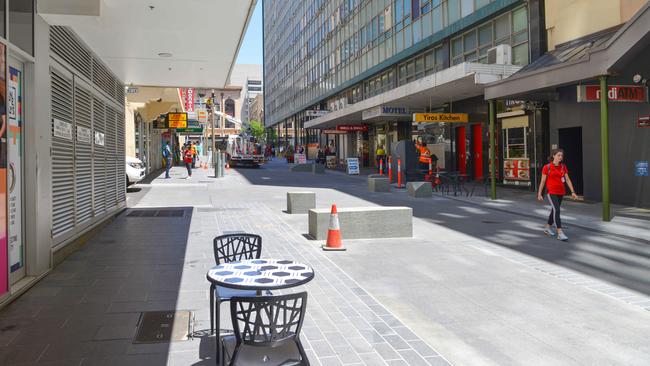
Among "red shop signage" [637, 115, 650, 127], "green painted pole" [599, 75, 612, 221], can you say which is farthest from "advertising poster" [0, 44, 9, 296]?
"red shop signage" [637, 115, 650, 127]

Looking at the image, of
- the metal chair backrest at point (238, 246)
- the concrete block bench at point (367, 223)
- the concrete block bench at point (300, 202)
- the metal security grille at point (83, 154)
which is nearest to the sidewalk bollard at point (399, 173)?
the concrete block bench at point (300, 202)

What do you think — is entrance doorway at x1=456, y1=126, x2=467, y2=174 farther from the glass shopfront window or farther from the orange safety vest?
the glass shopfront window

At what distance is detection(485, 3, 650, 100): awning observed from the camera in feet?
35.6

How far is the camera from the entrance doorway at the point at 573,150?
17203mm

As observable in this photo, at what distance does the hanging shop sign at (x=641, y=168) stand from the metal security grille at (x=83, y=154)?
13.6m

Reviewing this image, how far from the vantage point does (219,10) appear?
311 inches

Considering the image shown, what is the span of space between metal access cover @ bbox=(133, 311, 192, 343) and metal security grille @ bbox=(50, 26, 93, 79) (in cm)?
454

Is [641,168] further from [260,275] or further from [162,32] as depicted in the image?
[260,275]

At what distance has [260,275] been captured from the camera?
390 centimetres

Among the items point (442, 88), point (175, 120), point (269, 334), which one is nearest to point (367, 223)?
point (269, 334)

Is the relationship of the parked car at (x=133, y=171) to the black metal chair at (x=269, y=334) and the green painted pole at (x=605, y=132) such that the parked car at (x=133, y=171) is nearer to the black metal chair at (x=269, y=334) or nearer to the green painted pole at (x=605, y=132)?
the green painted pole at (x=605, y=132)

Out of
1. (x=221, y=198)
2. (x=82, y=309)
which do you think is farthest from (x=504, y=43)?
(x=82, y=309)

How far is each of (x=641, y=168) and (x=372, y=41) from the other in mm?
24226

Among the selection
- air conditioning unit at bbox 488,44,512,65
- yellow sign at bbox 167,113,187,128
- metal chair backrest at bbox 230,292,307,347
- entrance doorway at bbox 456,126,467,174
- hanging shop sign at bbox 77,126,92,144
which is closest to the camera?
metal chair backrest at bbox 230,292,307,347
